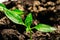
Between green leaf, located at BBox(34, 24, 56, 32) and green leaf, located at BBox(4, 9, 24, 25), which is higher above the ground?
green leaf, located at BBox(4, 9, 24, 25)

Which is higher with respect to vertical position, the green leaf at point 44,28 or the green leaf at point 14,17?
the green leaf at point 14,17

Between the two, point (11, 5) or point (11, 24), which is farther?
point (11, 5)

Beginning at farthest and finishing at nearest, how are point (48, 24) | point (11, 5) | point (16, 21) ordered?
point (11, 5) → point (48, 24) → point (16, 21)

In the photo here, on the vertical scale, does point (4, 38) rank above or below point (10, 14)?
below

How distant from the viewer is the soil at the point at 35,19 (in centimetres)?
107

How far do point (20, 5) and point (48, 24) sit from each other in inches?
9.4

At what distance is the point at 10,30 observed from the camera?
1071 mm

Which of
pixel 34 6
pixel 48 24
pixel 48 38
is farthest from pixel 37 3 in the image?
pixel 48 38

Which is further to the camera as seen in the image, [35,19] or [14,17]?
[35,19]

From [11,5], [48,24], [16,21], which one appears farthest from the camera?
[11,5]

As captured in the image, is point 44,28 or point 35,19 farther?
point 35,19

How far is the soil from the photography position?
1067 millimetres

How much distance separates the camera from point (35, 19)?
3.88 feet

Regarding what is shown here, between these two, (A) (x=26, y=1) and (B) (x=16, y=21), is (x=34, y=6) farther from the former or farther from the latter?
(B) (x=16, y=21)
